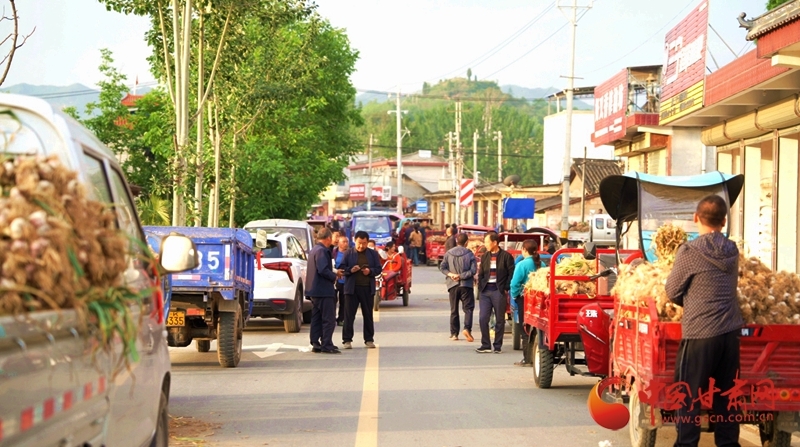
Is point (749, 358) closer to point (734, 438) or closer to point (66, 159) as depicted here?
point (734, 438)

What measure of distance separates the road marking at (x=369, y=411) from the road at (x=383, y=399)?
0.5 inches

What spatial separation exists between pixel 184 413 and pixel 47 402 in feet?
24.9

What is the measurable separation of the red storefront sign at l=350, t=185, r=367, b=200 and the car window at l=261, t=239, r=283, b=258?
94427 millimetres

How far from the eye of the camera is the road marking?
9.59 metres

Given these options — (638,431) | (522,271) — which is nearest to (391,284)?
(522,271)

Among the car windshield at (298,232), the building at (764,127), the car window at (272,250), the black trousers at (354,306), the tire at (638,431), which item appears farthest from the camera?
the car windshield at (298,232)

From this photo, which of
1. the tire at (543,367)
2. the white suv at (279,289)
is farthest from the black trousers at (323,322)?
the tire at (543,367)

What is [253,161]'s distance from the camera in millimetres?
42156

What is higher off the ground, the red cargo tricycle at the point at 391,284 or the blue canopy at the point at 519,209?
the blue canopy at the point at 519,209

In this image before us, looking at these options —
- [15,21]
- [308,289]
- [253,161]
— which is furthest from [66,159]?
[253,161]

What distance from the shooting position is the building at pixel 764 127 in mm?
16328

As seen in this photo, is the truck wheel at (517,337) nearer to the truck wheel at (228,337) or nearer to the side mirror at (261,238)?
the side mirror at (261,238)

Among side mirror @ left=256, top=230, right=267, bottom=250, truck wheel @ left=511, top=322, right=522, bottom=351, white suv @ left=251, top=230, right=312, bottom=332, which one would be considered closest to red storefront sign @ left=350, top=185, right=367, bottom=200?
white suv @ left=251, top=230, right=312, bottom=332

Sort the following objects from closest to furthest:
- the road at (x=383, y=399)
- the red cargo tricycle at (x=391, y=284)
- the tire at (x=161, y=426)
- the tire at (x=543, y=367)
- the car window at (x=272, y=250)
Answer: the tire at (x=161, y=426) → the road at (x=383, y=399) → the tire at (x=543, y=367) → the car window at (x=272, y=250) → the red cargo tricycle at (x=391, y=284)
